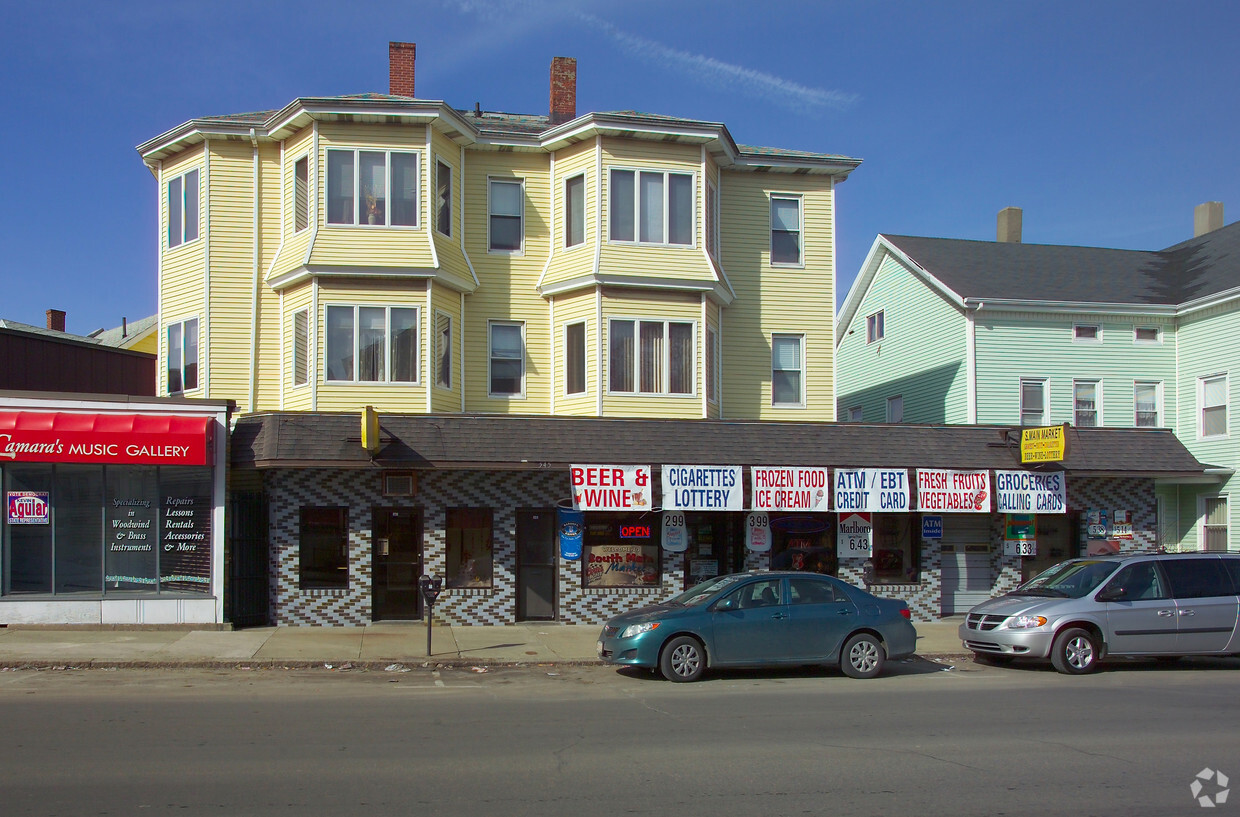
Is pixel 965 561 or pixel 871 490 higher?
pixel 871 490

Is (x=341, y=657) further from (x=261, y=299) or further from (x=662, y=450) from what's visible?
(x=261, y=299)

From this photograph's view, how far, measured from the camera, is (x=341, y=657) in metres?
15.0

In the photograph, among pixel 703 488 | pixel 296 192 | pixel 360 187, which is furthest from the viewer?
pixel 296 192

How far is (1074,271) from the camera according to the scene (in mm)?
27141

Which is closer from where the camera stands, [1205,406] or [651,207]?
[651,207]

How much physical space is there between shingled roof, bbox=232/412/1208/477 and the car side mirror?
5342 millimetres

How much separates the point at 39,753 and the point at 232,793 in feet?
7.52

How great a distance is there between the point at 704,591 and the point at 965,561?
8913 millimetres

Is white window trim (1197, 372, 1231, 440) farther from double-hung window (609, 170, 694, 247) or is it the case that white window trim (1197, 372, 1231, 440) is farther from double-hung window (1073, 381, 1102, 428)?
double-hung window (609, 170, 694, 247)

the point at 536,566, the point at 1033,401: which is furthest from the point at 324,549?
the point at 1033,401

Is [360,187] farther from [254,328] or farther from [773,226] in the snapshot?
[773,226]

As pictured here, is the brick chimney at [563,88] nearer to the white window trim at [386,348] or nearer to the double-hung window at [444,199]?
the double-hung window at [444,199]

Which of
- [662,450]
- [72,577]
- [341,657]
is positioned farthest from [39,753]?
[662,450]

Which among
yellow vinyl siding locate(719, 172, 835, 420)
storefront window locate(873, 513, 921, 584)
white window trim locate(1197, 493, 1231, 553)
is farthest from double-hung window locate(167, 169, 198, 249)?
white window trim locate(1197, 493, 1231, 553)
